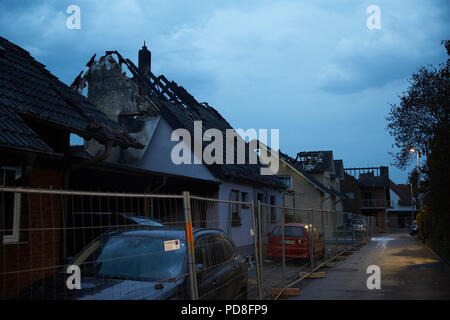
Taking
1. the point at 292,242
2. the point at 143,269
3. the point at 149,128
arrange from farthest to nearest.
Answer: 1. the point at 149,128
2. the point at 292,242
3. the point at 143,269

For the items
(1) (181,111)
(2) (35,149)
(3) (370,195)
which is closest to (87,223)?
(2) (35,149)

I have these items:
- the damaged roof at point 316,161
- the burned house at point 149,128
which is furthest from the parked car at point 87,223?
the damaged roof at point 316,161

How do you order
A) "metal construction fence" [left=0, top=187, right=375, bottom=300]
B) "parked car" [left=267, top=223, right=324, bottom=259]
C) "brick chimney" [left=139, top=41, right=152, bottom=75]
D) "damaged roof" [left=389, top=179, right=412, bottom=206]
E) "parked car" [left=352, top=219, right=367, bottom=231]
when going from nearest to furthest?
"metal construction fence" [left=0, top=187, right=375, bottom=300]
"parked car" [left=267, top=223, right=324, bottom=259]
"brick chimney" [left=139, top=41, right=152, bottom=75]
"parked car" [left=352, top=219, right=367, bottom=231]
"damaged roof" [left=389, top=179, right=412, bottom=206]

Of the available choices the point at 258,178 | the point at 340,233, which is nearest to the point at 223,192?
the point at 258,178

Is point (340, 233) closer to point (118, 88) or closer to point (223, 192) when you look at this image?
point (223, 192)

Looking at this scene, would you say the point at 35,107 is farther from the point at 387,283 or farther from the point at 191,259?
the point at 387,283

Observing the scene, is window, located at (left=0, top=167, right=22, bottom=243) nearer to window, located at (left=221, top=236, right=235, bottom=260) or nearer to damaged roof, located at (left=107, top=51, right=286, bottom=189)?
window, located at (left=221, top=236, right=235, bottom=260)

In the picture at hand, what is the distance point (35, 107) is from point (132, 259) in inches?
223

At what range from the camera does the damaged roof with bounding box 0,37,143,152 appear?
820 cm

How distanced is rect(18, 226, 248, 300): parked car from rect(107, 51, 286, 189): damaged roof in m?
12.9

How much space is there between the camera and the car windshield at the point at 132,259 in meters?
5.24

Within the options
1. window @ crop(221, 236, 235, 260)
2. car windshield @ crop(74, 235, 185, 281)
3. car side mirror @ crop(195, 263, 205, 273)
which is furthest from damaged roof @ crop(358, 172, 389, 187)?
car windshield @ crop(74, 235, 185, 281)

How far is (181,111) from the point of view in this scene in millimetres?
22906

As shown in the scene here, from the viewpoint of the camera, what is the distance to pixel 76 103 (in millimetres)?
11742
